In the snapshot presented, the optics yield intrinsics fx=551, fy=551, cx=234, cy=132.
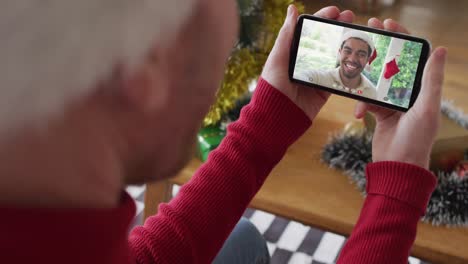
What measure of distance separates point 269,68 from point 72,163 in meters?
0.47

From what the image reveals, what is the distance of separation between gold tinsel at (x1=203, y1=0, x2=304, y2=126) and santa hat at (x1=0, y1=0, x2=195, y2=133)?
2.15 feet

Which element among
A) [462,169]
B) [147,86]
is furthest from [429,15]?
[147,86]

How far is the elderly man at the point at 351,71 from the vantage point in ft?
2.34

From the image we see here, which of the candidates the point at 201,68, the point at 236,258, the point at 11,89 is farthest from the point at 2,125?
the point at 236,258

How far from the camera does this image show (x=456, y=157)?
0.91m

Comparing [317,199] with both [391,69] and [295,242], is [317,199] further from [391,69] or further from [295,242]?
[295,242]

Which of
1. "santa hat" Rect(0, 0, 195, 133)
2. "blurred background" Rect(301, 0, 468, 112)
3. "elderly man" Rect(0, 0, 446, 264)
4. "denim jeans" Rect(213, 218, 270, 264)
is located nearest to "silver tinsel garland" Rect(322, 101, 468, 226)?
"denim jeans" Rect(213, 218, 270, 264)

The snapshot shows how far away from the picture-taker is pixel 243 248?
0.87 meters

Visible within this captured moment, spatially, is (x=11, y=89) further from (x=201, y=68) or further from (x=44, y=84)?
(x=201, y=68)

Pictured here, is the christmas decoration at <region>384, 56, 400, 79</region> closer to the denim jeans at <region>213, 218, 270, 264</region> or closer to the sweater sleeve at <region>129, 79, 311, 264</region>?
the sweater sleeve at <region>129, 79, 311, 264</region>

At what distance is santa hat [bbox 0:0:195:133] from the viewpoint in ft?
0.89

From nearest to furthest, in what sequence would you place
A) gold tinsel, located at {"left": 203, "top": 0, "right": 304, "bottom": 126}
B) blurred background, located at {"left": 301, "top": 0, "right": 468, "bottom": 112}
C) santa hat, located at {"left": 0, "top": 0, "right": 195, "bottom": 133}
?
santa hat, located at {"left": 0, "top": 0, "right": 195, "bottom": 133}
gold tinsel, located at {"left": 203, "top": 0, "right": 304, "bottom": 126}
blurred background, located at {"left": 301, "top": 0, "right": 468, "bottom": 112}

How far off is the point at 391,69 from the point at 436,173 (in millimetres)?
278

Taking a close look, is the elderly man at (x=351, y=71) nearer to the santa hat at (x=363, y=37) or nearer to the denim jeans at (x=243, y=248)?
the santa hat at (x=363, y=37)
